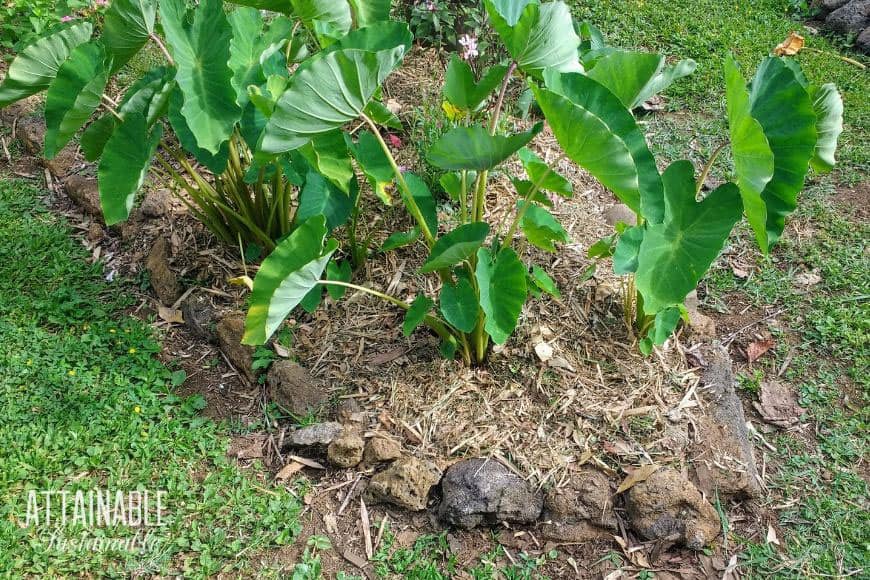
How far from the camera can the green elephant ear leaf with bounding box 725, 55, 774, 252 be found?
1.81m

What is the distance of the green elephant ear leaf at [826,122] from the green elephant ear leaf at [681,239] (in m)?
0.42

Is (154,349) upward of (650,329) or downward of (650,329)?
downward

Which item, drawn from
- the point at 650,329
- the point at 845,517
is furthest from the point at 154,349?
the point at 845,517

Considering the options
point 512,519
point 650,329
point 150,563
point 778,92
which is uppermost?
point 778,92

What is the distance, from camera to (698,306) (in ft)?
9.45

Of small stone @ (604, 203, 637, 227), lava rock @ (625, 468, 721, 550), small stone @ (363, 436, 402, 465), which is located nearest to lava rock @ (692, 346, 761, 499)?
lava rock @ (625, 468, 721, 550)

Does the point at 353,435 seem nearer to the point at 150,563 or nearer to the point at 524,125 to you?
the point at 150,563

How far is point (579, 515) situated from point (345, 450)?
0.79m

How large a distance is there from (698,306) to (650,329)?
0.51 meters

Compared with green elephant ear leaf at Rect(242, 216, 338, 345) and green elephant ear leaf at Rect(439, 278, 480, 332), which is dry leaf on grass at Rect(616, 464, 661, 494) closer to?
green elephant ear leaf at Rect(439, 278, 480, 332)

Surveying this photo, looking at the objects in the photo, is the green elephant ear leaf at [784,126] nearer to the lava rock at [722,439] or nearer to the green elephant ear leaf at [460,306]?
the lava rock at [722,439]

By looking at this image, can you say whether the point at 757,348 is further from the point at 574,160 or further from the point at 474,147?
the point at 474,147

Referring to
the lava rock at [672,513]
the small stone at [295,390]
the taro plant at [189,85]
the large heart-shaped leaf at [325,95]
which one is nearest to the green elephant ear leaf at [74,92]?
the taro plant at [189,85]

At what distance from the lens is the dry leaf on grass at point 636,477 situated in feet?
7.22
